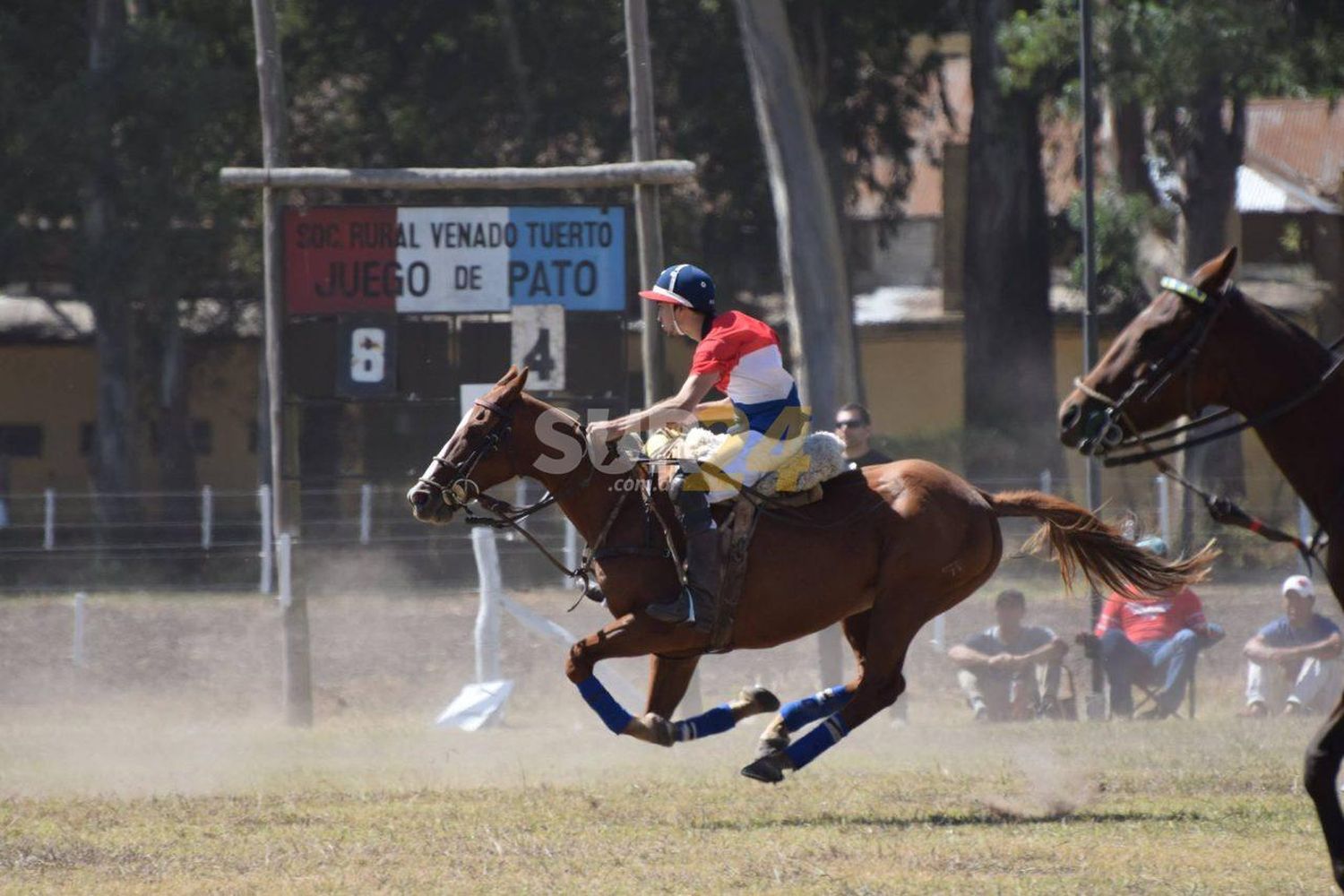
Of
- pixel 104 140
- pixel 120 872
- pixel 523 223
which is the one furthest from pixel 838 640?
pixel 104 140

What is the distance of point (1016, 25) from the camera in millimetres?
24531

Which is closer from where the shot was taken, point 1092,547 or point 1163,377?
point 1163,377

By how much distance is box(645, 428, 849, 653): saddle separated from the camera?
363 inches

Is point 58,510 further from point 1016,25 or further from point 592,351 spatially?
point 592,351

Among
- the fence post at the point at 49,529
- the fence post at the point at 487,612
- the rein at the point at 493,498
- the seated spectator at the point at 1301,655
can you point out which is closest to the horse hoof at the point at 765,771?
the rein at the point at 493,498

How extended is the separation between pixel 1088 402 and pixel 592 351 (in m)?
7.82

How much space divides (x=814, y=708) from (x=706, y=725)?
60cm

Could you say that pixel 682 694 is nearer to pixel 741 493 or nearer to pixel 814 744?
pixel 814 744

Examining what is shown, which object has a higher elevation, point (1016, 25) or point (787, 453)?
point (1016, 25)

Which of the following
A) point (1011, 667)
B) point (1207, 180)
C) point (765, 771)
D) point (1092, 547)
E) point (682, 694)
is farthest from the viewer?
point (1207, 180)

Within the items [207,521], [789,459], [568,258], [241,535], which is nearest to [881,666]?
[789,459]

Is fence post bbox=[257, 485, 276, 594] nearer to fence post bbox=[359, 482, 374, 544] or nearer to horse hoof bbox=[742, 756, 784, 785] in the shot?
fence post bbox=[359, 482, 374, 544]

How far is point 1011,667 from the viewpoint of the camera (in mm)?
15047

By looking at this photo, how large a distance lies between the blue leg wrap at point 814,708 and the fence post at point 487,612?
19.2 feet
